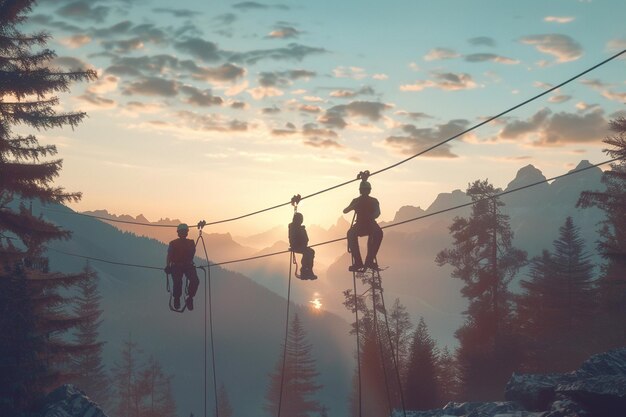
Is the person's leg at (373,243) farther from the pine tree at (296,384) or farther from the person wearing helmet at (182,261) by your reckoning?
the pine tree at (296,384)

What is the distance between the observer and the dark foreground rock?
14.6 m

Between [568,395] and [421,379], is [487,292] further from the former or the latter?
[568,395]

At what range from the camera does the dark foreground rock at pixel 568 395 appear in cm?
1461

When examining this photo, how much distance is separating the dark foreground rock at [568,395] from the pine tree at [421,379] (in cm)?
2356

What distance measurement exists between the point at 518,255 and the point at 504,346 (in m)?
5.76

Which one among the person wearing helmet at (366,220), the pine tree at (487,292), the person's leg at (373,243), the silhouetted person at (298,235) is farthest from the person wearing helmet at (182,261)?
the pine tree at (487,292)

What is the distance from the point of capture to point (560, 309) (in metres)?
42.8

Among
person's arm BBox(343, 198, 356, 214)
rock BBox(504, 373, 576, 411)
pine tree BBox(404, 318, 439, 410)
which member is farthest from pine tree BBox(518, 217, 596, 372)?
person's arm BBox(343, 198, 356, 214)

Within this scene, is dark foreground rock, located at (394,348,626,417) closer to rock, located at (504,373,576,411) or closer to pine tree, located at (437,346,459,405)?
rock, located at (504,373,576,411)

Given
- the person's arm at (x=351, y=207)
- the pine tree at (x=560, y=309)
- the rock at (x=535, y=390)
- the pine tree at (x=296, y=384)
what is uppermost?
the person's arm at (x=351, y=207)

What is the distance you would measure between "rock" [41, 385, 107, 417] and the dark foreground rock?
406 inches

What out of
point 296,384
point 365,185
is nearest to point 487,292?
point 296,384

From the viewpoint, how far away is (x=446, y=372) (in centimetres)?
5022

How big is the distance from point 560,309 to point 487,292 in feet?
19.6
